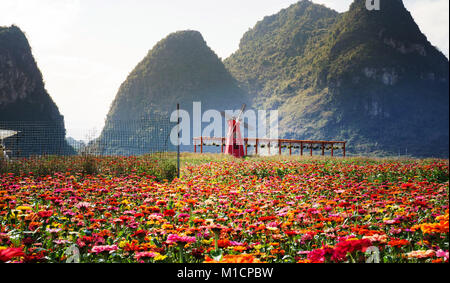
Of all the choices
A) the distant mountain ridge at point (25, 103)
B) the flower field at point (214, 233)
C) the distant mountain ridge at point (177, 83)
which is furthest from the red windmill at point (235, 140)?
the distant mountain ridge at point (177, 83)

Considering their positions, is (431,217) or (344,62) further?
(344,62)

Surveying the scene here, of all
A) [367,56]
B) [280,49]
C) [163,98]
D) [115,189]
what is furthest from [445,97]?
[115,189]

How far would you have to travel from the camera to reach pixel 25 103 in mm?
25578

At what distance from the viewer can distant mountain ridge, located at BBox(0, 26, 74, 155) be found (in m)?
10.1

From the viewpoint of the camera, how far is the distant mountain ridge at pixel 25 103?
33.2 ft

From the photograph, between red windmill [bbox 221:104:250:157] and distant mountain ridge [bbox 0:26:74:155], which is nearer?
distant mountain ridge [bbox 0:26:74:155]

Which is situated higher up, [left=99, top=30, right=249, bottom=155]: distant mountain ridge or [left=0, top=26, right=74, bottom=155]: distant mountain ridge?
[left=99, top=30, right=249, bottom=155]: distant mountain ridge

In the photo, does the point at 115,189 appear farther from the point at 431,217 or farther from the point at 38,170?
the point at 38,170

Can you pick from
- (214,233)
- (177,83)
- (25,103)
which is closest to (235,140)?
(214,233)

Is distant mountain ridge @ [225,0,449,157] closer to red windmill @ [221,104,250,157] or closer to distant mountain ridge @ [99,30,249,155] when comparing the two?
distant mountain ridge @ [99,30,249,155]

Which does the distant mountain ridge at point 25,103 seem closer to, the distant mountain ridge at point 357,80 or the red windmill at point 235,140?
the red windmill at point 235,140

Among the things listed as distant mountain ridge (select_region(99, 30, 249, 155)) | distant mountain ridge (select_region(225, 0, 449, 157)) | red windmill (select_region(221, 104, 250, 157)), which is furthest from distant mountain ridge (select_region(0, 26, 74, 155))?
distant mountain ridge (select_region(225, 0, 449, 157))
